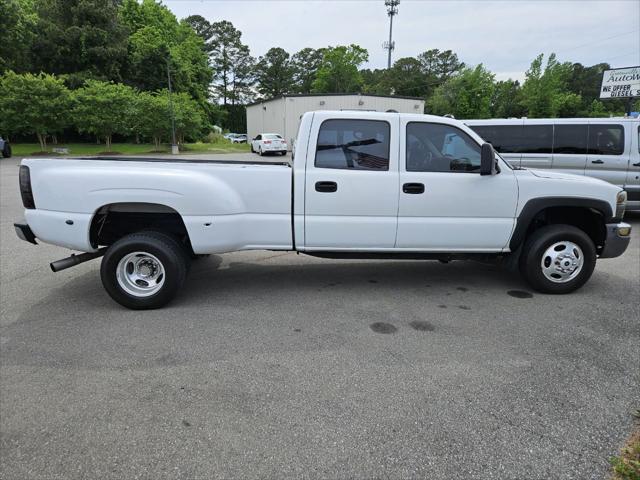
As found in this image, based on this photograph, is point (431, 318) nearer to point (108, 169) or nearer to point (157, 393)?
point (157, 393)

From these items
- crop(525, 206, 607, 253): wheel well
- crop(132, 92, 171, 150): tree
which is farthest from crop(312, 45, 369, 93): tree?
crop(525, 206, 607, 253): wheel well

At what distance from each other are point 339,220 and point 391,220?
1.81 feet

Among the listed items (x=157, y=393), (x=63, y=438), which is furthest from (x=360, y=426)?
(x=63, y=438)

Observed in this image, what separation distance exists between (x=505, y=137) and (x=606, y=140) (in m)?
1.97

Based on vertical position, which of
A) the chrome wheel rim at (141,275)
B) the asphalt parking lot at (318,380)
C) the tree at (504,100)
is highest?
the tree at (504,100)

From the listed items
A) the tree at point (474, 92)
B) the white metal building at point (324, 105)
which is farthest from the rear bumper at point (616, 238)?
the tree at point (474, 92)

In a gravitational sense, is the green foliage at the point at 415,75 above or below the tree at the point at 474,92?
above

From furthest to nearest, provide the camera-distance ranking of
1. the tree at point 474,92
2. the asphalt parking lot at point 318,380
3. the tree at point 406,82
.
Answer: the tree at point 406,82 < the tree at point 474,92 < the asphalt parking lot at point 318,380

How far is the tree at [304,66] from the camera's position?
91000mm

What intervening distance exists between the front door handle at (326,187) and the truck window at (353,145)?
0.66 feet

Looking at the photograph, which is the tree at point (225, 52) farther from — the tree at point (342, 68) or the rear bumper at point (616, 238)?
the rear bumper at point (616, 238)

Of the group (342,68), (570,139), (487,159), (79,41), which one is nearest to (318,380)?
(487,159)

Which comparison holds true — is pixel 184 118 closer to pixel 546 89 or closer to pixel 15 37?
pixel 15 37

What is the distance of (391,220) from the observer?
4.49 meters
